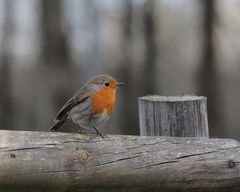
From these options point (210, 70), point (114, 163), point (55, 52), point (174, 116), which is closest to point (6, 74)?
point (55, 52)

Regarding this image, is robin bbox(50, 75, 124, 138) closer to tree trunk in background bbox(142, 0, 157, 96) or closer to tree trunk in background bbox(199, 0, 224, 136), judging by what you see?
tree trunk in background bbox(199, 0, 224, 136)

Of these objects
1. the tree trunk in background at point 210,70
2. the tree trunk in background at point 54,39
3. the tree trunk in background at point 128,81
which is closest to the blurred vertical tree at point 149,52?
the tree trunk in background at point 128,81

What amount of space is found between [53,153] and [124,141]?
0.40 m

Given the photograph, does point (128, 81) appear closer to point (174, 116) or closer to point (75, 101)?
point (75, 101)

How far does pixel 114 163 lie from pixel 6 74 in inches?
530

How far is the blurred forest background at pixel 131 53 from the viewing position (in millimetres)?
11719

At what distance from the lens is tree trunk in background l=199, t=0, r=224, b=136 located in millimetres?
11318

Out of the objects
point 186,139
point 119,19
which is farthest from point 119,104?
point 186,139

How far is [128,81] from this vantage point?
52.7 feet

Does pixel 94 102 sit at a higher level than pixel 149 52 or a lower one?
lower

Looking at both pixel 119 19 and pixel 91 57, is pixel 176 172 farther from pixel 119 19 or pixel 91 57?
pixel 119 19

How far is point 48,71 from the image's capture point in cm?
1052

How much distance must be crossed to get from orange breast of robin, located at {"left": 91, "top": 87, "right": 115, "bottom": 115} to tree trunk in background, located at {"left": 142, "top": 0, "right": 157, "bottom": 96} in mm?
10687

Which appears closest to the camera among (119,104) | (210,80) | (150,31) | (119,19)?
(210,80)
